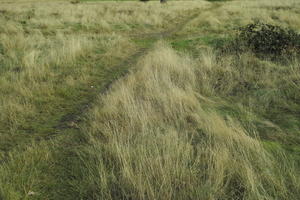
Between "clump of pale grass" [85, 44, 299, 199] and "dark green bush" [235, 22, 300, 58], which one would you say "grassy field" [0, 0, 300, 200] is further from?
"dark green bush" [235, 22, 300, 58]

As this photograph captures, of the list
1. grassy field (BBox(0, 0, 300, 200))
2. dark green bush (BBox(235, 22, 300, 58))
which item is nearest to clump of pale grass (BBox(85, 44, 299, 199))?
grassy field (BBox(0, 0, 300, 200))

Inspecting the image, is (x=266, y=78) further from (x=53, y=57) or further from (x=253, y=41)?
(x=53, y=57)

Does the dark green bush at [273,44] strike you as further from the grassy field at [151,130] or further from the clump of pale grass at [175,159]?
the clump of pale grass at [175,159]

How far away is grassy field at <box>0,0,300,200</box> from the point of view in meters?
2.54

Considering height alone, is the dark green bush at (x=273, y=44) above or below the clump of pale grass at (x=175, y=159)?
above

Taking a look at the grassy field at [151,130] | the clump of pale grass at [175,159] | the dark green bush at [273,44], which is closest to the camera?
the clump of pale grass at [175,159]

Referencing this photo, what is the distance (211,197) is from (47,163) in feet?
6.78

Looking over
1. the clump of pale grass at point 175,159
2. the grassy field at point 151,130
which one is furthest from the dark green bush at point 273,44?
the clump of pale grass at point 175,159

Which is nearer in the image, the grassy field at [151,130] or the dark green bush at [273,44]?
the grassy field at [151,130]

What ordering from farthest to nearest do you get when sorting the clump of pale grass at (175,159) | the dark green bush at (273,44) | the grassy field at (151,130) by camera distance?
the dark green bush at (273,44) < the grassy field at (151,130) < the clump of pale grass at (175,159)

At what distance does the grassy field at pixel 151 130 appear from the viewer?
8.35 feet

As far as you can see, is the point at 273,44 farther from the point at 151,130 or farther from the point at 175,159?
the point at 175,159

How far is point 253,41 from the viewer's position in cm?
833

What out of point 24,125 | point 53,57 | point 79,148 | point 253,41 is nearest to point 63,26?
point 53,57
